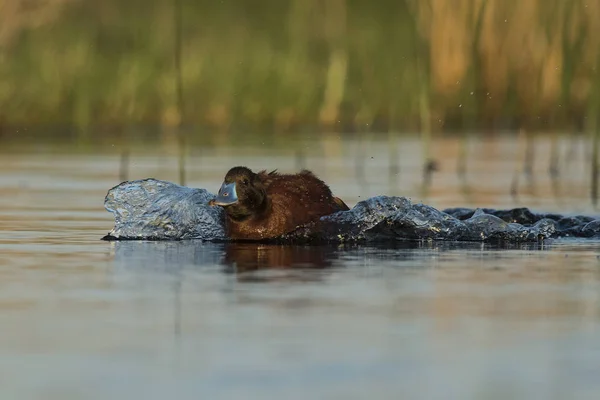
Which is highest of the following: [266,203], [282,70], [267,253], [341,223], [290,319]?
[282,70]

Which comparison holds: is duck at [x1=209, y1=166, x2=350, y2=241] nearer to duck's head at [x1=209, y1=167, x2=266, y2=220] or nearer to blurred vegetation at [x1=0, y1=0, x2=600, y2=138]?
Answer: duck's head at [x1=209, y1=167, x2=266, y2=220]

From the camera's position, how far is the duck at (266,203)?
9250 millimetres

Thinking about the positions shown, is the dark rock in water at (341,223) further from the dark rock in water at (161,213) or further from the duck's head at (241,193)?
the duck's head at (241,193)

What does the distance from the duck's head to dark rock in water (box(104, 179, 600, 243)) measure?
0.28 m

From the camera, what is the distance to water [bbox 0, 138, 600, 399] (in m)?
4.99

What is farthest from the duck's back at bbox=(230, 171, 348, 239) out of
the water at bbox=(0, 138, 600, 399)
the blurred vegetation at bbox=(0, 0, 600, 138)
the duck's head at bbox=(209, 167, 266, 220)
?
the blurred vegetation at bbox=(0, 0, 600, 138)

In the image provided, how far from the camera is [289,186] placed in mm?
9484

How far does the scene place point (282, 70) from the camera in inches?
839

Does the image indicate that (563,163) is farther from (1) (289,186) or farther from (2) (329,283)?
(2) (329,283)

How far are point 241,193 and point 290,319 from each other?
10.4ft

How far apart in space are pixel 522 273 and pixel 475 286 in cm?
66

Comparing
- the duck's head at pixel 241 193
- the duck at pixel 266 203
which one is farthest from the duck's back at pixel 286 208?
the duck's head at pixel 241 193

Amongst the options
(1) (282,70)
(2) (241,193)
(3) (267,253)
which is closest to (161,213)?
(2) (241,193)

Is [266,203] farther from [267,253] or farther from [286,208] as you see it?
[267,253]
